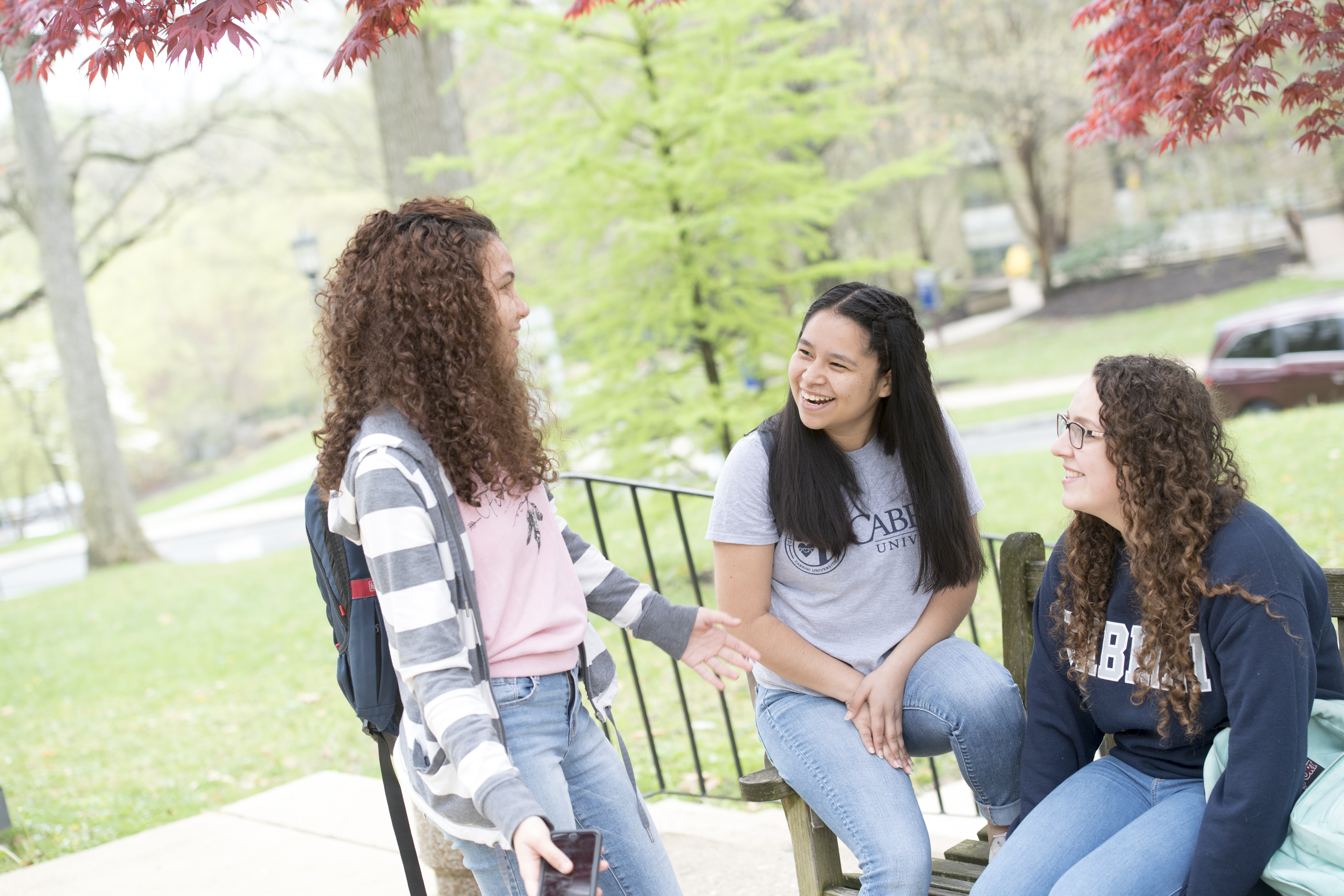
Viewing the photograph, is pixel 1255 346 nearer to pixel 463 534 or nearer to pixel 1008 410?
pixel 1008 410

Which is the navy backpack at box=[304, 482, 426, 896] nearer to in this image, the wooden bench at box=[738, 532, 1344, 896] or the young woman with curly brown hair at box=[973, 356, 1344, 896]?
the wooden bench at box=[738, 532, 1344, 896]

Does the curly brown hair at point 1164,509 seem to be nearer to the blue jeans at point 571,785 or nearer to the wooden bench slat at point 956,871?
the wooden bench slat at point 956,871

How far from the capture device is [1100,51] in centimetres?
324

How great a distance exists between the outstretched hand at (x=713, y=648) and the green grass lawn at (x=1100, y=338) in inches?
702

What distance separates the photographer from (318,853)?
3545mm

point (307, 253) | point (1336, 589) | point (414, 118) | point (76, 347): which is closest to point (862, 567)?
point (1336, 589)

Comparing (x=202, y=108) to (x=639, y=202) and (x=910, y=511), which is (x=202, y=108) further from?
(x=910, y=511)

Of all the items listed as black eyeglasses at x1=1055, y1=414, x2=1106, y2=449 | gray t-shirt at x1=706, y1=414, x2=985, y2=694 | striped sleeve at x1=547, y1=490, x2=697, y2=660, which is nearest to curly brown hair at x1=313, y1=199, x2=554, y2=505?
striped sleeve at x1=547, y1=490, x2=697, y2=660

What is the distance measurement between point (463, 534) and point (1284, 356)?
1294cm

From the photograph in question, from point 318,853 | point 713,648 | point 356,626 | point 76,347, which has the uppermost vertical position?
point 76,347

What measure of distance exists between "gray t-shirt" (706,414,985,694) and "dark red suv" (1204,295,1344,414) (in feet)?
36.5

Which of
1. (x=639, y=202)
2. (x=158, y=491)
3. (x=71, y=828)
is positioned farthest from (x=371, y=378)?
(x=158, y=491)

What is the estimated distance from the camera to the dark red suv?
12.1m

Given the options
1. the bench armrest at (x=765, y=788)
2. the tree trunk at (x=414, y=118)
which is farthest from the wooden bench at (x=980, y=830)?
the tree trunk at (x=414, y=118)
